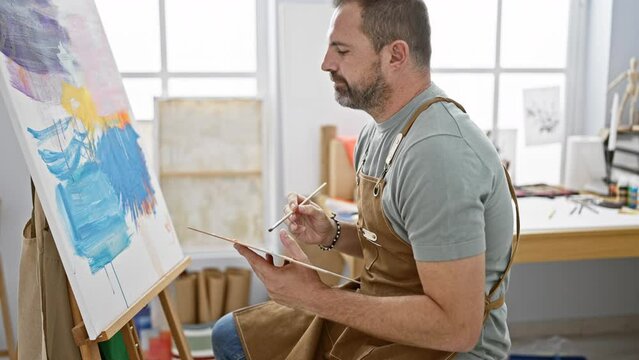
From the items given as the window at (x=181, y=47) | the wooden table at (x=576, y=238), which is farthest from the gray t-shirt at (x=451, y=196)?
the window at (x=181, y=47)

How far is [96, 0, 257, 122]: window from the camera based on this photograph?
3.15 m

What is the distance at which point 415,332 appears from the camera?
1.33m

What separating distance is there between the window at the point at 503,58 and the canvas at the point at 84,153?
1906mm

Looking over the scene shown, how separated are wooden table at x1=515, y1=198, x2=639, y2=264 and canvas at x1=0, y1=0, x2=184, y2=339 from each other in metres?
1.31

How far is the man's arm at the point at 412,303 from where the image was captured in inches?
50.8

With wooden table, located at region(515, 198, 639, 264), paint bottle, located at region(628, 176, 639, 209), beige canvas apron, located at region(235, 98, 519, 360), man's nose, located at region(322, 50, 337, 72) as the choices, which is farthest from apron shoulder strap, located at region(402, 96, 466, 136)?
paint bottle, located at region(628, 176, 639, 209)

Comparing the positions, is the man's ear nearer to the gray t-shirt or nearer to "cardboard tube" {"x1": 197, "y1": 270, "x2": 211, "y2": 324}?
the gray t-shirt

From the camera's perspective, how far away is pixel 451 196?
1.29m

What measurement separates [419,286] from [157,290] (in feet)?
2.43

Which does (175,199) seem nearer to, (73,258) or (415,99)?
(73,258)

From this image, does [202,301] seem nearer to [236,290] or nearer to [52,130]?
[236,290]

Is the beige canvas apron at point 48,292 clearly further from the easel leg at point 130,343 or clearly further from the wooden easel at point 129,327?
the easel leg at point 130,343

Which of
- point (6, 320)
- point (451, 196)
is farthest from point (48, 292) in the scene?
point (6, 320)

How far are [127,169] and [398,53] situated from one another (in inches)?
33.7
